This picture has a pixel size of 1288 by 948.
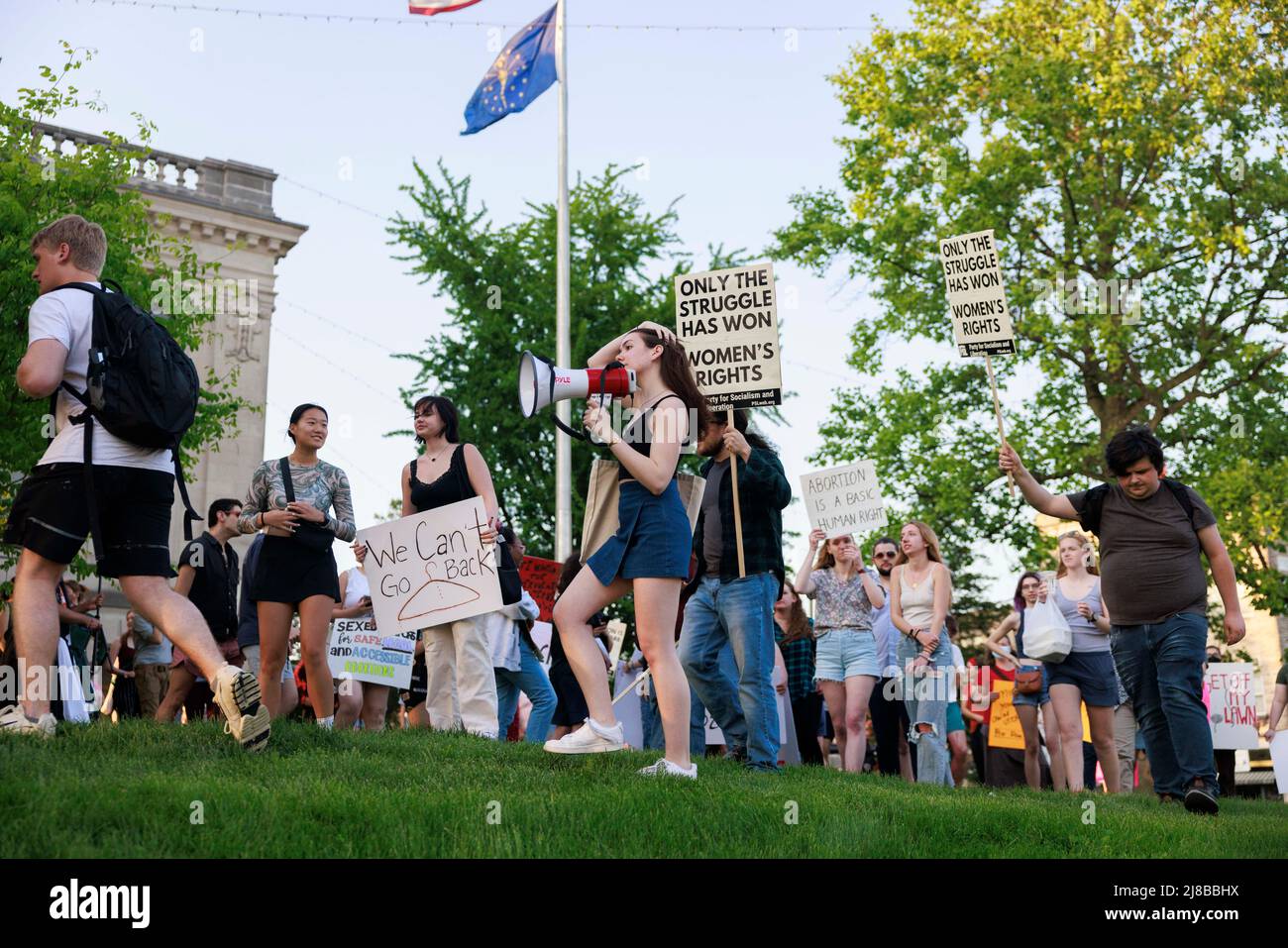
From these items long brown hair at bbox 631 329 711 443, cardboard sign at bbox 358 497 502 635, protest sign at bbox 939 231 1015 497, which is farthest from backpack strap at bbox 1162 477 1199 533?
cardboard sign at bbox 358 497 502 635

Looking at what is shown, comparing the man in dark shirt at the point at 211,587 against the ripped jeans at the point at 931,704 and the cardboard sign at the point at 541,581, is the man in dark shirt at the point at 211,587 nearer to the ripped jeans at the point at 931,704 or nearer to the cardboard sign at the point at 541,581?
the cardboard sign at the point at 541,581

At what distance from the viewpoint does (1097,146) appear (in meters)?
24.2

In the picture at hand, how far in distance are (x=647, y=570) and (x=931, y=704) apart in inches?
191

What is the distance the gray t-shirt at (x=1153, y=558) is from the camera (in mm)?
7723

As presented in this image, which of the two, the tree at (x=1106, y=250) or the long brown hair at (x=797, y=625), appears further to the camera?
the tree at (x=1106, y=250)

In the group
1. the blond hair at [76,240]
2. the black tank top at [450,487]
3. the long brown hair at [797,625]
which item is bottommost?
the long brown hair at [797,625]

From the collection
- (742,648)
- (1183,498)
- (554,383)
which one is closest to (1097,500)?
(1183,498)

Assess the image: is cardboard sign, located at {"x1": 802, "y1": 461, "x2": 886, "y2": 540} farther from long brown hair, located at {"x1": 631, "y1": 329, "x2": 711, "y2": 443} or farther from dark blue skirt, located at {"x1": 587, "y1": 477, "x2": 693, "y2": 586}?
dark blue skirt, located at {"x1": 587, "y1": 477, "x2": 693, "y2": 586}

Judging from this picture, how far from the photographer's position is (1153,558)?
779 centimetres

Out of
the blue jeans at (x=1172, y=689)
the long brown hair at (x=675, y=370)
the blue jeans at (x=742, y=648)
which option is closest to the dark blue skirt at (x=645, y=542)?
the long brown hair at (x=675, y=370)

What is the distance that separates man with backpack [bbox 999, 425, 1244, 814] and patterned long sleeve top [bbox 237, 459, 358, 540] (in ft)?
14.7

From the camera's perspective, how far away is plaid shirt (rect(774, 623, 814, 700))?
1218cm
